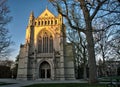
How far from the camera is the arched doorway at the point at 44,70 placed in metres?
46.6

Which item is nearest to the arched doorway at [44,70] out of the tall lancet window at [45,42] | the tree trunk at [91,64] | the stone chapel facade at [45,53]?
the stone chapel facade at [45,53]

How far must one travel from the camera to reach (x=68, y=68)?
46719 millimetres

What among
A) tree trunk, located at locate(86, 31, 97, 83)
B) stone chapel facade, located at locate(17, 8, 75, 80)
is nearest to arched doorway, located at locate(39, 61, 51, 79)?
stone chapel facade, located at locate(17, 8, 75, 80)

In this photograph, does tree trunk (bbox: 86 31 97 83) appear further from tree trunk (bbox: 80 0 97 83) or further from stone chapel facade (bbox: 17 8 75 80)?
stone chapel facade (bbox: 17 8 75 80)

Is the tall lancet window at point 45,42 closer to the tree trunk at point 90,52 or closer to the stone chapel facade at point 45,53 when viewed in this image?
the stone chapel facade at point 45,53

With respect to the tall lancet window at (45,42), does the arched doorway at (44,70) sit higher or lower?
lower

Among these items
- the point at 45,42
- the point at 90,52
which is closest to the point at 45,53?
the point at 45,42

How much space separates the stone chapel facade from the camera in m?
45.6

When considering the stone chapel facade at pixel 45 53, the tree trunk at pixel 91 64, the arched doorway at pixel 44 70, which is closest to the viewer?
the tree trunk at pixel 91 64

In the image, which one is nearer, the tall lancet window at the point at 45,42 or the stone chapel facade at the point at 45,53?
the stone chapel facade at the point at 45,53

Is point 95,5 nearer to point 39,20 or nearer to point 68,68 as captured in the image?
point 68,68

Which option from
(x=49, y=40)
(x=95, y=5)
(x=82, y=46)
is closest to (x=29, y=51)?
(x=49, y=40)

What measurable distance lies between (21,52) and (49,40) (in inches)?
376

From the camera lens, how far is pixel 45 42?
163ft
